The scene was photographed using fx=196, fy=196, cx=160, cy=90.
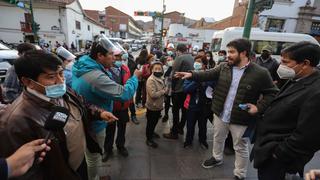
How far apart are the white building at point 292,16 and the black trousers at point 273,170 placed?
23.2 metres

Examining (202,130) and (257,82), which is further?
(202,130)

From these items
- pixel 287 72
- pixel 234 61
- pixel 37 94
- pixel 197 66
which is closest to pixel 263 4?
pixel 197 66

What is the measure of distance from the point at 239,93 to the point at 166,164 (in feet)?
5.54

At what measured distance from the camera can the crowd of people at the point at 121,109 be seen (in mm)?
1300

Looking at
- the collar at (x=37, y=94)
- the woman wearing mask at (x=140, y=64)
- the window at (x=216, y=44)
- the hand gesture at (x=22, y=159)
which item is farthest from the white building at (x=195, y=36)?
the hand gesture at (x=22, y=159)

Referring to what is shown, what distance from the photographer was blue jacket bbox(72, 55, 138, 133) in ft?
7.00

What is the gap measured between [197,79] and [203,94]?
62 cm

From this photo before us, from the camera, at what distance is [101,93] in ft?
7.24

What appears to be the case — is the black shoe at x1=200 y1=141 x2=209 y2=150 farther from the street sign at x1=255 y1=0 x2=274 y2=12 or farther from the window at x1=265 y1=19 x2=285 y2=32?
the window at x1=265 y1=19 x2=285 y2=32

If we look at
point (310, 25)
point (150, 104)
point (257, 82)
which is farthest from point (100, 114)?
point (310, 25)

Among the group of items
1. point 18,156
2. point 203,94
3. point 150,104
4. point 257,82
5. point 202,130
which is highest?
point 257,82

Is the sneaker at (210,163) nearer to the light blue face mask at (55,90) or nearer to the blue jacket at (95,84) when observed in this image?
the blue jacket at (95,84)

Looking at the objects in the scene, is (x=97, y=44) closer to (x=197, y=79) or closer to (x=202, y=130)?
(x=197, y=79)

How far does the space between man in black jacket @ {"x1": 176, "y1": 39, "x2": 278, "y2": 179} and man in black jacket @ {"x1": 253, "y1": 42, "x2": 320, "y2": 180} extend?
1.66 feet
